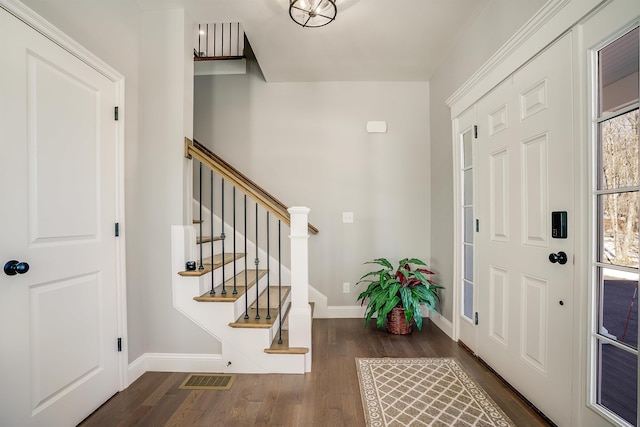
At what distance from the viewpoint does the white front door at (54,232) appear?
1274 millimetres

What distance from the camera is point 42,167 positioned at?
4.63 feet

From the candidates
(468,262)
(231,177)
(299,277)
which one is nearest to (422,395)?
(299,277)

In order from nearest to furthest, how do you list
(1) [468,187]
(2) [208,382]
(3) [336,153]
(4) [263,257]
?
(2) [208,382], (1) [468,187], (4) [263,257], (3) [336,153]

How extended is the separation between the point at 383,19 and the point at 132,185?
224 centimetres

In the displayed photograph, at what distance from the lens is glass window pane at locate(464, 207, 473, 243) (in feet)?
7.99

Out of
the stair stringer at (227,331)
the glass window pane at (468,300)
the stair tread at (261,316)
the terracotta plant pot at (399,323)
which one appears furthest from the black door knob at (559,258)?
the stair tread at (261,316)

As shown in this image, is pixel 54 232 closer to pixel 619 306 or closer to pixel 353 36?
pixel 353 36

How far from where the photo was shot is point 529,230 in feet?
5.70

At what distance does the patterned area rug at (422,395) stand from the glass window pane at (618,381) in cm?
50

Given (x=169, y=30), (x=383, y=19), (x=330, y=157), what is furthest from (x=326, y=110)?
(x=169, y=30)

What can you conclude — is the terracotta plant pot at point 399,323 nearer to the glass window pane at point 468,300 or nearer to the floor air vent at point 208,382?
the glass window pane at point 468,300

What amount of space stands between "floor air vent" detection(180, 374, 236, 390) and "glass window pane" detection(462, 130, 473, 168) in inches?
97.0

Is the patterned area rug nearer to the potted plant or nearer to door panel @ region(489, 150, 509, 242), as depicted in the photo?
the potted plant

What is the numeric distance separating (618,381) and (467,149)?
5.83 ft
